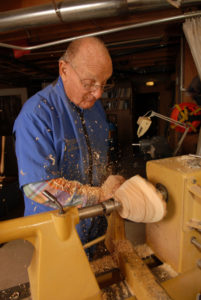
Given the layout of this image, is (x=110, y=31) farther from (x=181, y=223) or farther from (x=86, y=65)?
(x=181, y=223)

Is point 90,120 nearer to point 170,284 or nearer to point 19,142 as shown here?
point 19,142

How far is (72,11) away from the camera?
131 centimetres

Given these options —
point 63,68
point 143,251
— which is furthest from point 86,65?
point 143,251

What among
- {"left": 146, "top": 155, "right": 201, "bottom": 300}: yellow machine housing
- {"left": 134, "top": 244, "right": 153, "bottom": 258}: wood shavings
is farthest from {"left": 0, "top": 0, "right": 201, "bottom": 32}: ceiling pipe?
{"left": 134, "top": 244, "right": 153, "bottom": 258}: wood shavings

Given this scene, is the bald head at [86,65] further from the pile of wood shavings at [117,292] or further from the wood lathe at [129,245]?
the pile of wood shavings at [117,292]

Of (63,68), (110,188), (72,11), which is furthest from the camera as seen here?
(72,11)

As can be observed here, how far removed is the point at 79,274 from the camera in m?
0.59

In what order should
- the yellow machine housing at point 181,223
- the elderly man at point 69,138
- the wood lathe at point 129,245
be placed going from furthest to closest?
the elderly man at point 69,138 → the yellow machine housing at point 181,223 → the wood lathe at point 129,245

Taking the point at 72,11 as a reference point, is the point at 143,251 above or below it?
below

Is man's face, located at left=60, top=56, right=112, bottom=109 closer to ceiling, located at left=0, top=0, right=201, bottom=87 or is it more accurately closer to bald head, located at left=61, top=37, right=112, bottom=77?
bald head, located at left=61, top=37, right=112, bottom=77

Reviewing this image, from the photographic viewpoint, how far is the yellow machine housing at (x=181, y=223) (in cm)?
69

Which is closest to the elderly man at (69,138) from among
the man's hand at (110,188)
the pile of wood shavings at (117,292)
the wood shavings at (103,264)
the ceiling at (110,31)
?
the man's hand at (110,188)

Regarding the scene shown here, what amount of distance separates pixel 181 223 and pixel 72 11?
1.43 metres

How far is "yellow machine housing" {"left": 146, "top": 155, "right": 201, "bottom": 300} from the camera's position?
694mm
